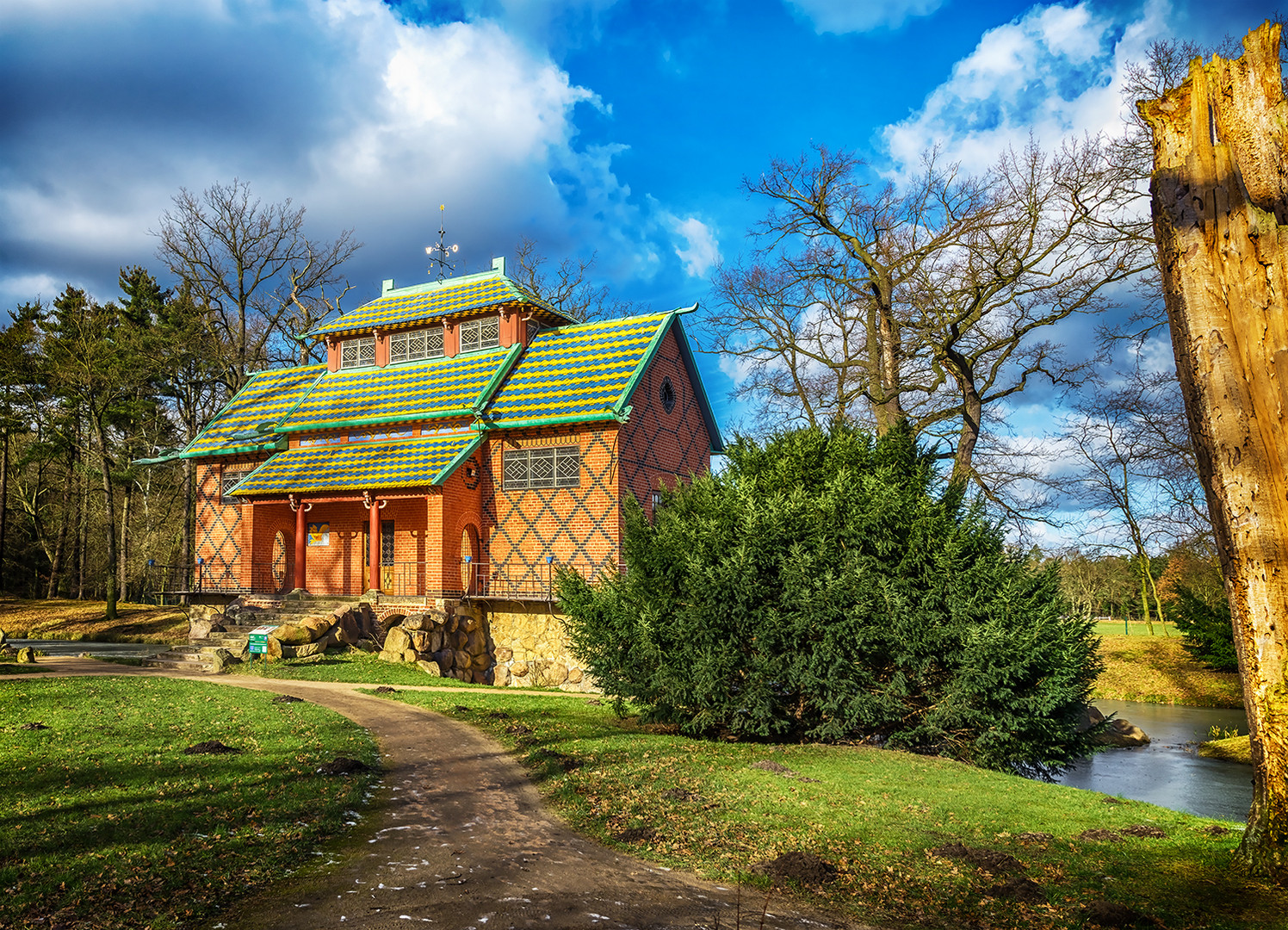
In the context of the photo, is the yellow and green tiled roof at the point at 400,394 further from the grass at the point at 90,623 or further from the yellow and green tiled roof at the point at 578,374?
the grass at the point at 90,623

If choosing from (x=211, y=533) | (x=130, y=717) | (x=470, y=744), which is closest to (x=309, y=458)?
(x=211, y=533)

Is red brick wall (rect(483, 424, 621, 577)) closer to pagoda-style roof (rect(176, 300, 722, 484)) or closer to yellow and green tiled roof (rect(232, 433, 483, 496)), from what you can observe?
pagoda-style roof (rect(176, 300, 722, 484))

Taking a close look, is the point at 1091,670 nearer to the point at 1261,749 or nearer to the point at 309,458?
the point at 1261,749

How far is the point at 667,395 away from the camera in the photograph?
26078 mm

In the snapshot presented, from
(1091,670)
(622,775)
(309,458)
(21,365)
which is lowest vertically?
(622,775)

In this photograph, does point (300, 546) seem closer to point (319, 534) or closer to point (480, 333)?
point (319, 534)

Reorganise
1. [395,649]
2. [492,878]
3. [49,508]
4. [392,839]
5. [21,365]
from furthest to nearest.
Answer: [49,508] → [21,365] → [395,649] → [392,839] → [492,878]

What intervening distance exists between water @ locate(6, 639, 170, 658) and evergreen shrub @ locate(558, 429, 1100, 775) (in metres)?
17.4

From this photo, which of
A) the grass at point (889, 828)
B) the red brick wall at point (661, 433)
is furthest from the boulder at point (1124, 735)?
the red brick wall at point (661, 433)

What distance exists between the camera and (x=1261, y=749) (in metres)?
7.20

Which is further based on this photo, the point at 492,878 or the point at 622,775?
the point at 622,775

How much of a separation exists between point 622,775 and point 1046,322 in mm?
16054

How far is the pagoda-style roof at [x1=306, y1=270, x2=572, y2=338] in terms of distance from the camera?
2708 cm

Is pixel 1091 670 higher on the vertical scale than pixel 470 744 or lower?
higher
